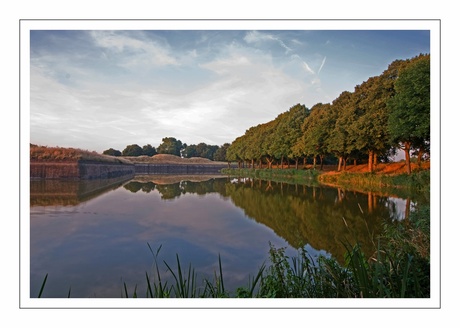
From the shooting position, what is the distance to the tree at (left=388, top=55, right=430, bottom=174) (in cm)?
1405

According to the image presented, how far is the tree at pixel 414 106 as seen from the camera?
1405cm

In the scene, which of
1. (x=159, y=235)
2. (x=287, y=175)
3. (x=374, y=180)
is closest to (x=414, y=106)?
(x=374, y=180)

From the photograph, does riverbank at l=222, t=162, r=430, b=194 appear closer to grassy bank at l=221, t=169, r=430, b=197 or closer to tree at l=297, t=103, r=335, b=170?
grassy bank at l=221, t=169, r=430, b=197

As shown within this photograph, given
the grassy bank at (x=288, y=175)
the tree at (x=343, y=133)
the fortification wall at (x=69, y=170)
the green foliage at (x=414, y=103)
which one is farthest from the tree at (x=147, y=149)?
the tree at (x=343, y=133)

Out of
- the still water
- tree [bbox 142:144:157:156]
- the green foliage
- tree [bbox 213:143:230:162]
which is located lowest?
the still water

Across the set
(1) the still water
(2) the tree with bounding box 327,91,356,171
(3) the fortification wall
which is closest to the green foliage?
(1) the still water

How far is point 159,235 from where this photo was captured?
22.7 ft

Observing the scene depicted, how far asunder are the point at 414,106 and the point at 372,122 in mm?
7160

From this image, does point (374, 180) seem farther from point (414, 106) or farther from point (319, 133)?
point (319, 133)

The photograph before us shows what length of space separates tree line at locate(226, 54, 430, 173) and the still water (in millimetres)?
5593

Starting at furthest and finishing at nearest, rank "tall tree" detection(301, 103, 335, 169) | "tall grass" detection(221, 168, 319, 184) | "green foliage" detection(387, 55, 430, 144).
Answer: "tall tree" detection(301, 103, 335, 169)
"tall grass" detection(221, 168, 319, 184)
"green foliage" detection(387, 55, 430, 144)
